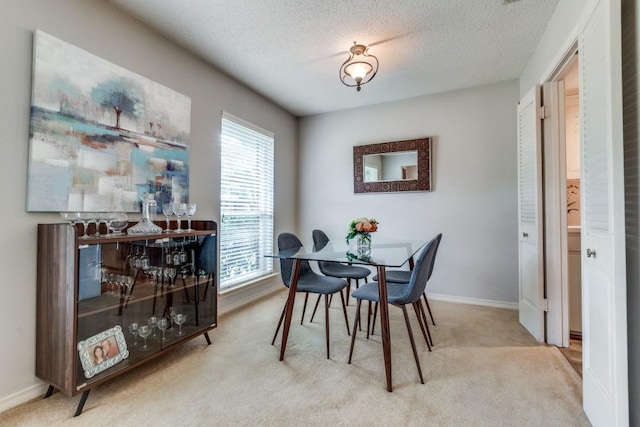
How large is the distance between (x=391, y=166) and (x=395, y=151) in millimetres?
204

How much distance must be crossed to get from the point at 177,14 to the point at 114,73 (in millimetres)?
660

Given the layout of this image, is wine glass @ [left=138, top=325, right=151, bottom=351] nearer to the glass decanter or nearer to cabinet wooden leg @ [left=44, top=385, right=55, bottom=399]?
cabinet wooden leg @ [left=44, top=385, right=55, bottom=399]

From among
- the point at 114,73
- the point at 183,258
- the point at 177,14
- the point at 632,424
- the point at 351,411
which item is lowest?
the point at 351,411

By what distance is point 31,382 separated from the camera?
1.73 meters

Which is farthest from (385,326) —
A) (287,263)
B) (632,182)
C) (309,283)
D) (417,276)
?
(632,182)

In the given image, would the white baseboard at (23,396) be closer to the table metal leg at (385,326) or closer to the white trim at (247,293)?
the white trim at (247,293)

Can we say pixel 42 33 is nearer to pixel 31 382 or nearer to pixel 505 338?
pixel 31 382

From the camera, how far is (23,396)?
1687mm

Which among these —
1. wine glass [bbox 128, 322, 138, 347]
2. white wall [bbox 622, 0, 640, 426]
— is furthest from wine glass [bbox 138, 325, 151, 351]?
white wall [bbox 622, 0, 640, 426]

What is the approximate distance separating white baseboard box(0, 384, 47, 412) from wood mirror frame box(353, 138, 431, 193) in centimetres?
354

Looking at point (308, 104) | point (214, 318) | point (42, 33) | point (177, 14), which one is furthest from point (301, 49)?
point (214, 318)

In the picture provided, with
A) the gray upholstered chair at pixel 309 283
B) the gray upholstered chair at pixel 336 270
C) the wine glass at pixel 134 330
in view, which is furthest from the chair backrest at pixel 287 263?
the wine glass at pixel 134 330

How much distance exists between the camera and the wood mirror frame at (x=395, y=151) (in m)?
3.71

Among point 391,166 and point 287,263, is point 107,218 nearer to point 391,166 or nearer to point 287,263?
point 287,263
